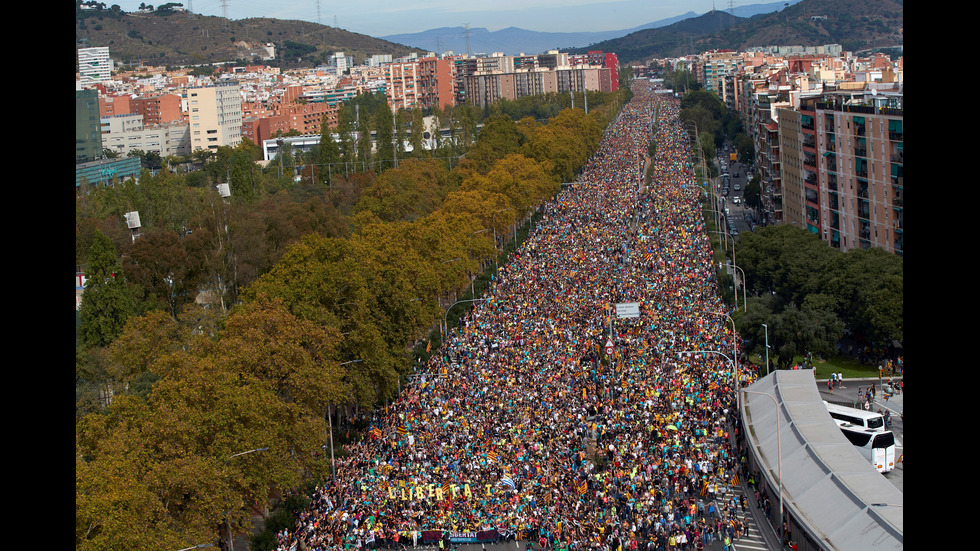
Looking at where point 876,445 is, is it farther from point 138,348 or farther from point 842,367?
point 138,348

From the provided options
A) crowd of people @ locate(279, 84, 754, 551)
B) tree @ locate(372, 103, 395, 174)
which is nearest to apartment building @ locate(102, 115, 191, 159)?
tree @ locate(372, 103, 395, 174)

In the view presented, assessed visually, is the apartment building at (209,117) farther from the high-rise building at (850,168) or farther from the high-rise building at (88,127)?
the high-rise building at (850,168)

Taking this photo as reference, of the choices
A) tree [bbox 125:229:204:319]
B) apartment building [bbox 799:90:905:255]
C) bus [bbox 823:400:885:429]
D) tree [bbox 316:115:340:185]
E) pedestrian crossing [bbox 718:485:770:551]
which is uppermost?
tree [bbox 316:115:340:185]

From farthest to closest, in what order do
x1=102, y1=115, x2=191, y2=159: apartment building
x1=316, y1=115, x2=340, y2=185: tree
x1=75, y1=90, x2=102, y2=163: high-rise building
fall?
1. x1=102, y1=115, x2=191, y2=159: apartment building
2. x1=75, y1=90, x2=102, y2=163: high-rise building
3. x1=316, y1=115, x2=340, y2=185: tree

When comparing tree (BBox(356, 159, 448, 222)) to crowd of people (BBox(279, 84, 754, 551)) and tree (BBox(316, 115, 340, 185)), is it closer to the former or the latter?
tree (BBox(316, 115, 340, 185))
